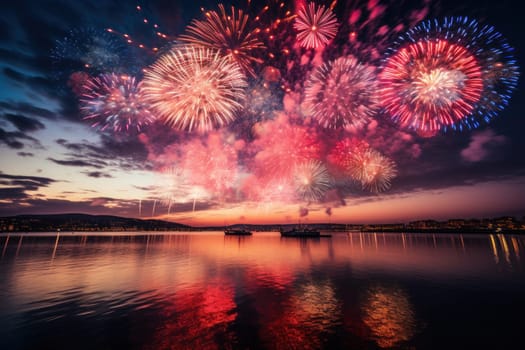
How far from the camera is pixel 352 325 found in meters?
15.2

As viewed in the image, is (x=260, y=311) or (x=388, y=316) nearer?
(x=388, y=316)

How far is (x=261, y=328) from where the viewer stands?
48.8 ft

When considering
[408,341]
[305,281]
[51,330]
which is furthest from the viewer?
[305,281]

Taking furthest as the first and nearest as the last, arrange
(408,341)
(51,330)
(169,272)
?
1. (169,272)
2. (51,330)
3. (408,341)

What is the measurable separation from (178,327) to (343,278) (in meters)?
21.4

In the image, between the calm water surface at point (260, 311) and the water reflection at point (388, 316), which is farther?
the water reflection at point (388, 316)

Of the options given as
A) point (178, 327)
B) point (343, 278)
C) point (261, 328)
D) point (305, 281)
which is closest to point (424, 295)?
point (343, 278)

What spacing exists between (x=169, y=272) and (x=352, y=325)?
26386 millimetres

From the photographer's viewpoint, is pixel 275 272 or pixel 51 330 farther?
pixel 275 272

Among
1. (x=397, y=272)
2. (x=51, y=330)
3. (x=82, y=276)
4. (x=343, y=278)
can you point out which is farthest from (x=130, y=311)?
(x=397, y=272)

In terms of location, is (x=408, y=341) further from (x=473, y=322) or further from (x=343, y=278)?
(x=343, y=278)

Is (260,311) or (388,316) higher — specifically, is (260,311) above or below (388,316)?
below

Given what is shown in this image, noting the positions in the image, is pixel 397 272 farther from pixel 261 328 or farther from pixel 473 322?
pixel 261 328

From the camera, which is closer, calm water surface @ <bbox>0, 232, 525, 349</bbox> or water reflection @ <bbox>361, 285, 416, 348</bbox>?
calm water surface @ <bbox>0, 232, 525, 349</bbox>
